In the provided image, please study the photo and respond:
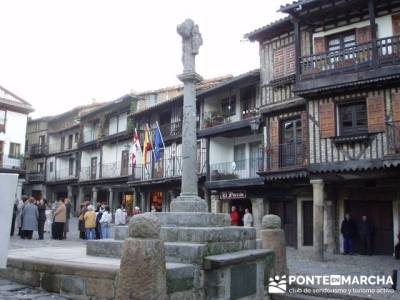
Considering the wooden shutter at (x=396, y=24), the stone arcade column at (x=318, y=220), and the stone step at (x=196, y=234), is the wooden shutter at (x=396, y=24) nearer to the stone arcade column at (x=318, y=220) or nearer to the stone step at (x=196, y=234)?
the stone arcade column at (x=318, y=220)

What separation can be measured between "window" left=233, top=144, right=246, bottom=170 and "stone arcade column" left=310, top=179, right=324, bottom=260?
7.70 meters

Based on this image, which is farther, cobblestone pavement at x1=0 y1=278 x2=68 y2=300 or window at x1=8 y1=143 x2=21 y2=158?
window at x1=8 y1=143 x2=21 y2=158

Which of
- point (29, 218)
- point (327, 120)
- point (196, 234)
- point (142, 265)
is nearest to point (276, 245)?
point (196, 234)

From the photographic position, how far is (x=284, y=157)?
18812 millimetres

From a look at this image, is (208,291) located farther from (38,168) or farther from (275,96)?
(38,168)

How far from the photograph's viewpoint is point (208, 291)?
21.4 ft

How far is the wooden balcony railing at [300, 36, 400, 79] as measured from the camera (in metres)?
14.9

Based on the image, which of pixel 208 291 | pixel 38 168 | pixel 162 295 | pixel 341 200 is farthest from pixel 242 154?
pixel 38 168

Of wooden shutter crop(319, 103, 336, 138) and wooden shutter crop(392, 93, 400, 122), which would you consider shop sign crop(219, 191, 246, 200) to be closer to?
wooden shutter crop(319, 103, 336, 138)

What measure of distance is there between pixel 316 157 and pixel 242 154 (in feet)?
27.0

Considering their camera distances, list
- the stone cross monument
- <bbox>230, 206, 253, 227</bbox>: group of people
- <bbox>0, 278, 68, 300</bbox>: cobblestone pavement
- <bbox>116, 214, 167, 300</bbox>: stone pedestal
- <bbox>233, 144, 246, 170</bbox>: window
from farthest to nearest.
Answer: <bbox>233, 144, 246, 170</bbox>: window, <bbox>230, 206, 253, 227</bbox>: group of people, the stone cross monument, <bbox>0, 278, 68, 300</bbox>: cobblestone pavement, <bbox>116, 214, 167, 300</bbox>: stone pedestal

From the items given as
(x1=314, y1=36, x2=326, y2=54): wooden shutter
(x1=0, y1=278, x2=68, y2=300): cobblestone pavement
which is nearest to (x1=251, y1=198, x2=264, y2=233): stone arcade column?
(x1=314, y1=36, x2=326, y2=54): wooden shutter

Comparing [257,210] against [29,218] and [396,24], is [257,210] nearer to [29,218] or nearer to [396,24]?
[396,24]

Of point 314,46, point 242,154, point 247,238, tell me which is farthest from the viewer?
point 242,154
